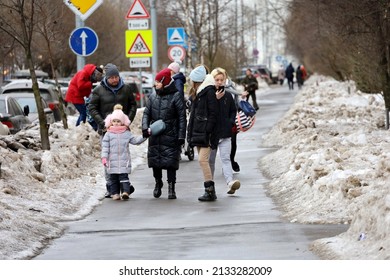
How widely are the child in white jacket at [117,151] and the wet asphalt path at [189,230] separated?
0.95ft

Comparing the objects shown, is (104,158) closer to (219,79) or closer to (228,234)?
(219,79)

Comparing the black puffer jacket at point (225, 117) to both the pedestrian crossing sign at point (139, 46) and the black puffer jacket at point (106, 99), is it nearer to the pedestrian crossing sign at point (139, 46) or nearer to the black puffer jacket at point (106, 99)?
the black puffer jacket at point (106, 99)

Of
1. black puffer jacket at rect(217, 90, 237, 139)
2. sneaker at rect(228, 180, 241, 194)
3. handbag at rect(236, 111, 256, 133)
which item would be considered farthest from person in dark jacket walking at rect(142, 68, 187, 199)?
handbag at rect(236, 111, 256, 133)

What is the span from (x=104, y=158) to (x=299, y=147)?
193 inches

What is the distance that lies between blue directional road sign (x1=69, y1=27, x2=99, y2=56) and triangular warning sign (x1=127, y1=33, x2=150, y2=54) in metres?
5.13

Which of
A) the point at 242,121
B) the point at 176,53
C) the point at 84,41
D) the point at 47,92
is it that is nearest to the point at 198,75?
the point at 242,121

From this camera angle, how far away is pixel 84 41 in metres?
23.5

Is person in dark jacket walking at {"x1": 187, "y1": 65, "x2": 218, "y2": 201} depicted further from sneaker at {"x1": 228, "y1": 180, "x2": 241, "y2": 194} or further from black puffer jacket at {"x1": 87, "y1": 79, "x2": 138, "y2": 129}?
black puffer jacket at {"x1": 87, "y1": 79, "x2": 138, "y2": 129}

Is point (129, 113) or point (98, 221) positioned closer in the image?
point (98, 221)

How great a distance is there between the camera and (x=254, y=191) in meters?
16.1

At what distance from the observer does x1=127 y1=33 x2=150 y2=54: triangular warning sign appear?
2870cm

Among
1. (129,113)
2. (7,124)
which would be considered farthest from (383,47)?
(129,113)

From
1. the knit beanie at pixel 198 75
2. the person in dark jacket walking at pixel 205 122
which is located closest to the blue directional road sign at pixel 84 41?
the knit beanie at pixel 198 75
